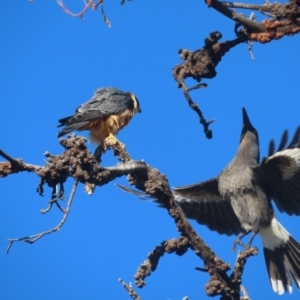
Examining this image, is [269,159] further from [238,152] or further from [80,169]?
[80,169]

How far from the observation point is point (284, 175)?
5.98 meters

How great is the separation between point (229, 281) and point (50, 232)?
1.33 m

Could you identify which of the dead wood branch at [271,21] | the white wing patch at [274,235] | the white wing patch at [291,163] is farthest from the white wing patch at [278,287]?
the dead wood branch at [271,21]

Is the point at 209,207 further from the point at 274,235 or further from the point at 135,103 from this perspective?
the point at 135,103

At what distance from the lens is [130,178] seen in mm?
4105

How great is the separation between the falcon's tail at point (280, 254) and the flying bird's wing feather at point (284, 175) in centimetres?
32

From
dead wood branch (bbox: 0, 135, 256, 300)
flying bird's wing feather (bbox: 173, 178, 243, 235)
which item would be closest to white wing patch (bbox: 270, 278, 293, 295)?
flying bird's wing feather (bbox: 173, 178, 243, 235)

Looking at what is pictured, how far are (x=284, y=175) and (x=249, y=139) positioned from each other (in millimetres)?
1029

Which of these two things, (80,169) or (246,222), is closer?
(80,169)

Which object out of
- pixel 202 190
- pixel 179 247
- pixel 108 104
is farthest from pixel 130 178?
pixel 108 104

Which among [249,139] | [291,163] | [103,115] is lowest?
[291,163]

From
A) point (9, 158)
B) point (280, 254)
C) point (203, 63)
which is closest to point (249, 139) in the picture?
point (280, 254)

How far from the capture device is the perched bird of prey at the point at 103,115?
700 centimetres

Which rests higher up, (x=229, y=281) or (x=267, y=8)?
(x=267, y=8)
